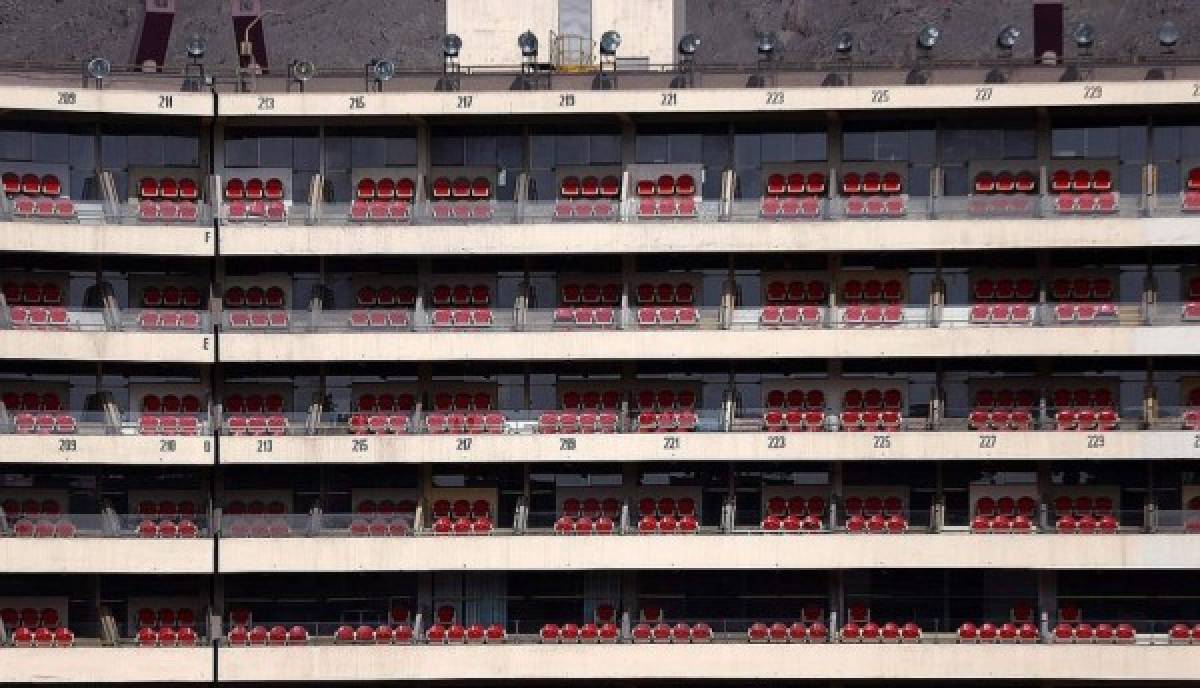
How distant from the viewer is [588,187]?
72000 millimetres

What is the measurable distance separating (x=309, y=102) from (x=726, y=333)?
43.8ft

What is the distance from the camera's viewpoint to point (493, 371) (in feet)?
237

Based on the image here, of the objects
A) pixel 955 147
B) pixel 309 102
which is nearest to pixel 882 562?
pixel 955 147

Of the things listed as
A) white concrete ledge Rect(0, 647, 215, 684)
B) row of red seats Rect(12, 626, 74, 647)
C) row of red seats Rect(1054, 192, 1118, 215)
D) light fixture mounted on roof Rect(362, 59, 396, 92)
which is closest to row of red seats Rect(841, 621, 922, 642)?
row of red seats Rect(1054, 192, 1118, 215)

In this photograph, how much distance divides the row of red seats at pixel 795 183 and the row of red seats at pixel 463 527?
41.3ft

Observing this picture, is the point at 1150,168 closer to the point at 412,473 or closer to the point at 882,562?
the point at 882,562

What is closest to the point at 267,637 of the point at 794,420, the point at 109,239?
the point at 109,239

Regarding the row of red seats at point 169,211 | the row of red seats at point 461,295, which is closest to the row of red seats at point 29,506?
the row of red seats at point 169,211

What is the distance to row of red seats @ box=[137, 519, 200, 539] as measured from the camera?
69.1m

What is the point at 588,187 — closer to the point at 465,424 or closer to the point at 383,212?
the point at 383,212

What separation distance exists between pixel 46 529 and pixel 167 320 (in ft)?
22.2

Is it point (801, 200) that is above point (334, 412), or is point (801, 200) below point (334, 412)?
above

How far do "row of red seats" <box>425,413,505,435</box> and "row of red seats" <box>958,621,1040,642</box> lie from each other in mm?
14094

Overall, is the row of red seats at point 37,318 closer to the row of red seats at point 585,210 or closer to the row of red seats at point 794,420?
the row of red seats at point 585,210
